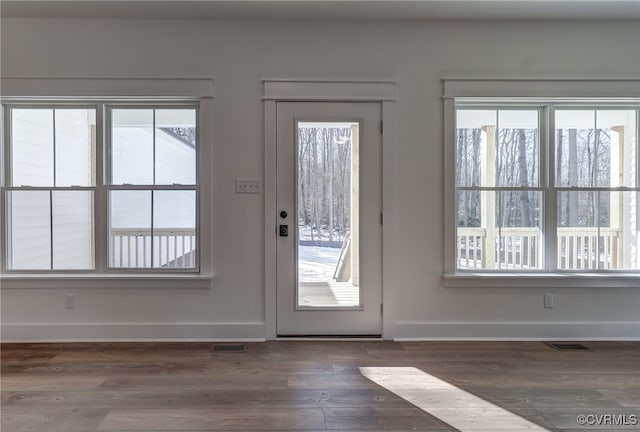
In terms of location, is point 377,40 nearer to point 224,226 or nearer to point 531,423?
point 224,226

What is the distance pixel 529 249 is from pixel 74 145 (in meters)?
3.93

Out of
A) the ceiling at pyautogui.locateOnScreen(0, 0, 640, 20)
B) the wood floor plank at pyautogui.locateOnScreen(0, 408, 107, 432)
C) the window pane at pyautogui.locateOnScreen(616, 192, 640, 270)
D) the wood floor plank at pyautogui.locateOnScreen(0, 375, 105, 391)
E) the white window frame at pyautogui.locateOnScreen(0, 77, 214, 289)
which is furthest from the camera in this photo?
the window pane at pyautogui.locateOnScreen(616, 192, 640, 270)

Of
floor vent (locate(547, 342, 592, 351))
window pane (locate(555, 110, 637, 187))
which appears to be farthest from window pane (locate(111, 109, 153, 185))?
floor vent (locate(547, 342, 592, 351))

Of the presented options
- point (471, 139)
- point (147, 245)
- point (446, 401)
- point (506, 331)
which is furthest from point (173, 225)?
point (506, 331)

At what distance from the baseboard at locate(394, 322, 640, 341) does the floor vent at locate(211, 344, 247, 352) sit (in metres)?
1.24

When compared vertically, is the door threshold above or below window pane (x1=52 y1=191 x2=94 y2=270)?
below

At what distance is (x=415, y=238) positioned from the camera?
2.97m

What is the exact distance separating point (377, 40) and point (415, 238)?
5.45 feet

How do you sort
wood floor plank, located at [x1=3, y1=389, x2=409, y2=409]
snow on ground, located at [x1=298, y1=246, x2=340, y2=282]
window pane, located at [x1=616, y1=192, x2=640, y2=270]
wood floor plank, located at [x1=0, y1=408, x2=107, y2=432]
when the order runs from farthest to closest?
window pane, located at [x1=616, y1=192, x2=640, y2=270] → snow on ground, located at [x1=298, y1=246, x2=340, y2=282] → wood floor plank, located at [x1=3, y1=389, x2=409, y2=409] → wood floor plank, located at [x1=0, y1=408, x2=107, y2=432]

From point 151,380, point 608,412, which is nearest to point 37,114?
point 151,380

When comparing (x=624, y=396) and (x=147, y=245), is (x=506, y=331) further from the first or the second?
(x=147, y=245)

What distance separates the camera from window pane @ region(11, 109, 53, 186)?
9.73 ft

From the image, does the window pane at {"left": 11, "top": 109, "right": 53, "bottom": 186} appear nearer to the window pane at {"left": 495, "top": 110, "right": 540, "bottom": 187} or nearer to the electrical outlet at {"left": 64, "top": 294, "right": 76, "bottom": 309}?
the electrical outlet at {"left": 64, "top": 294, "right": 76, "bottom": 309}

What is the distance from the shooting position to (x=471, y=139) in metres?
3.04
